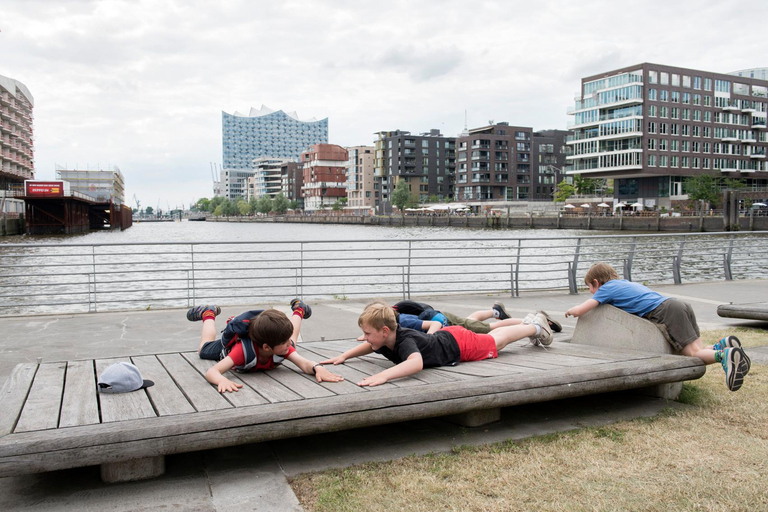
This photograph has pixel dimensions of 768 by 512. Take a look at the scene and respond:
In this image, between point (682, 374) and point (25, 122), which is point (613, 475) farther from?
point (25, 122)

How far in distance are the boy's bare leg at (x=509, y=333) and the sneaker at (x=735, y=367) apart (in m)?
1.47

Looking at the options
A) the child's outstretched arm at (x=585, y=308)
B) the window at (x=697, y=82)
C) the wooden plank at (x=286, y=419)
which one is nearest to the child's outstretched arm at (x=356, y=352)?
the wooden plank at (x=286, y=419)

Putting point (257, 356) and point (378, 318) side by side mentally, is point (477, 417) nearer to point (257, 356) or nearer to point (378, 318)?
point (378, 318)

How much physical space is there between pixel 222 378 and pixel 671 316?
3653mm

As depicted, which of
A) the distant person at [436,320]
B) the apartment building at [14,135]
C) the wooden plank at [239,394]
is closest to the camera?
the wooden plank at [239,394]

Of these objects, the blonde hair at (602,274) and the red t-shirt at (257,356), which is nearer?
the red t-shirt at (257,356)

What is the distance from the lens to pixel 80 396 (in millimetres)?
3811

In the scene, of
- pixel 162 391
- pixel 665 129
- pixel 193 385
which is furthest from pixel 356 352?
pixel 665 129

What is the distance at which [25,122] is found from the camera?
10000 centimetres

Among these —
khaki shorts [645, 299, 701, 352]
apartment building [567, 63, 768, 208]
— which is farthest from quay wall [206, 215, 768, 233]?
khaki shorts [645, 299, 701, 352]

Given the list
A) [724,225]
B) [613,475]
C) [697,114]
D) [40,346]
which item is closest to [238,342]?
[613,475]

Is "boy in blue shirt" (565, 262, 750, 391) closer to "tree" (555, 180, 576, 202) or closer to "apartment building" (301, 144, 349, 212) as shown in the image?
"tree" (555, 180, 576, 202)

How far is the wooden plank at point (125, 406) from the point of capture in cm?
342

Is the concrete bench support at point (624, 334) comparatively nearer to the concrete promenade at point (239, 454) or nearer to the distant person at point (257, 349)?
the concrete promenade at point (239, 454)
